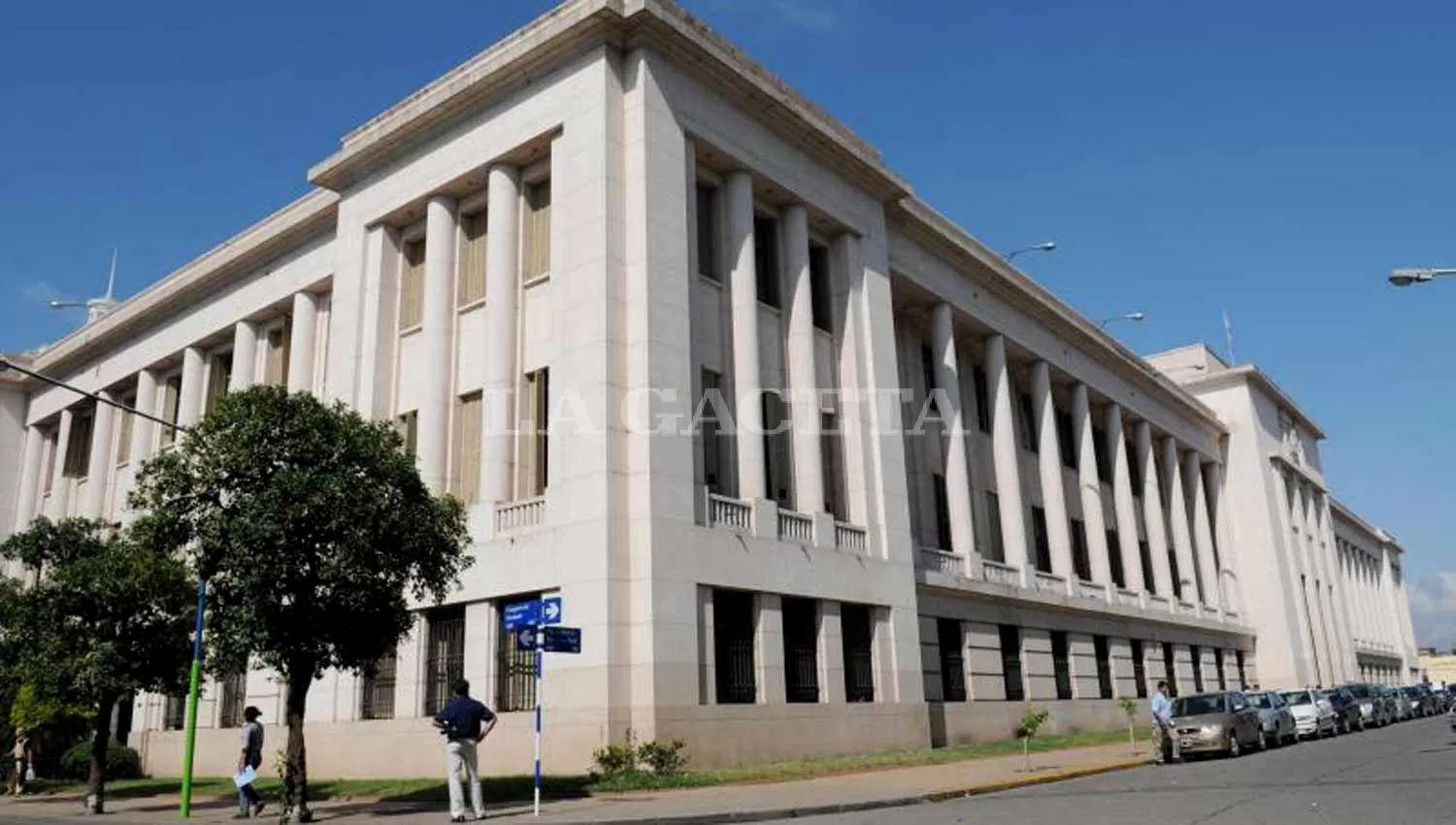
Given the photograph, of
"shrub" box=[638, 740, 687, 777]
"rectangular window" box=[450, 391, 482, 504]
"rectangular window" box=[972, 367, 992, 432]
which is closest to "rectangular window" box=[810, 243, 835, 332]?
"rectangular window" box=[450, 391, 482, 504]

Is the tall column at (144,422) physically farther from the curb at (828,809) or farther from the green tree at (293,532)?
the curb at (828,809)

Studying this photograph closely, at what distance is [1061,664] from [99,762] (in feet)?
100

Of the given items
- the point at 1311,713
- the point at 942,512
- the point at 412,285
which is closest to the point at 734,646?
the point at 412,285

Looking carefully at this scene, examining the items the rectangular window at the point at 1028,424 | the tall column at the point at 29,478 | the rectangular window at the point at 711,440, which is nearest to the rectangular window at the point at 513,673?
the rectangular window at the point at 711,440

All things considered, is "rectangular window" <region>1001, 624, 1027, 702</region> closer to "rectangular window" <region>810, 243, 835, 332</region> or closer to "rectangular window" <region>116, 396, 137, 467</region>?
"rectangular window" <region>810, 243, 835, 332</region>

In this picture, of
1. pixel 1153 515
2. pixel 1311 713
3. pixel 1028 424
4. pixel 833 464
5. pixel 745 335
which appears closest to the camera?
pixel 745 335

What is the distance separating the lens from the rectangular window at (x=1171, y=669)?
161 feet

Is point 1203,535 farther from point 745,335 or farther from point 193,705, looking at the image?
point 193,705

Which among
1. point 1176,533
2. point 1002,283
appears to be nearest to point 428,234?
point 1002,283

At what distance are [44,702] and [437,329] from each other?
45.7 feet

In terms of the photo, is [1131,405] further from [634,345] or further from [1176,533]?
[634,345]

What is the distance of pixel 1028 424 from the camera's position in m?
46.4

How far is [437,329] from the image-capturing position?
1128 inches

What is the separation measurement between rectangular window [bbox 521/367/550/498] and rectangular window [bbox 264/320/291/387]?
14163 mm
